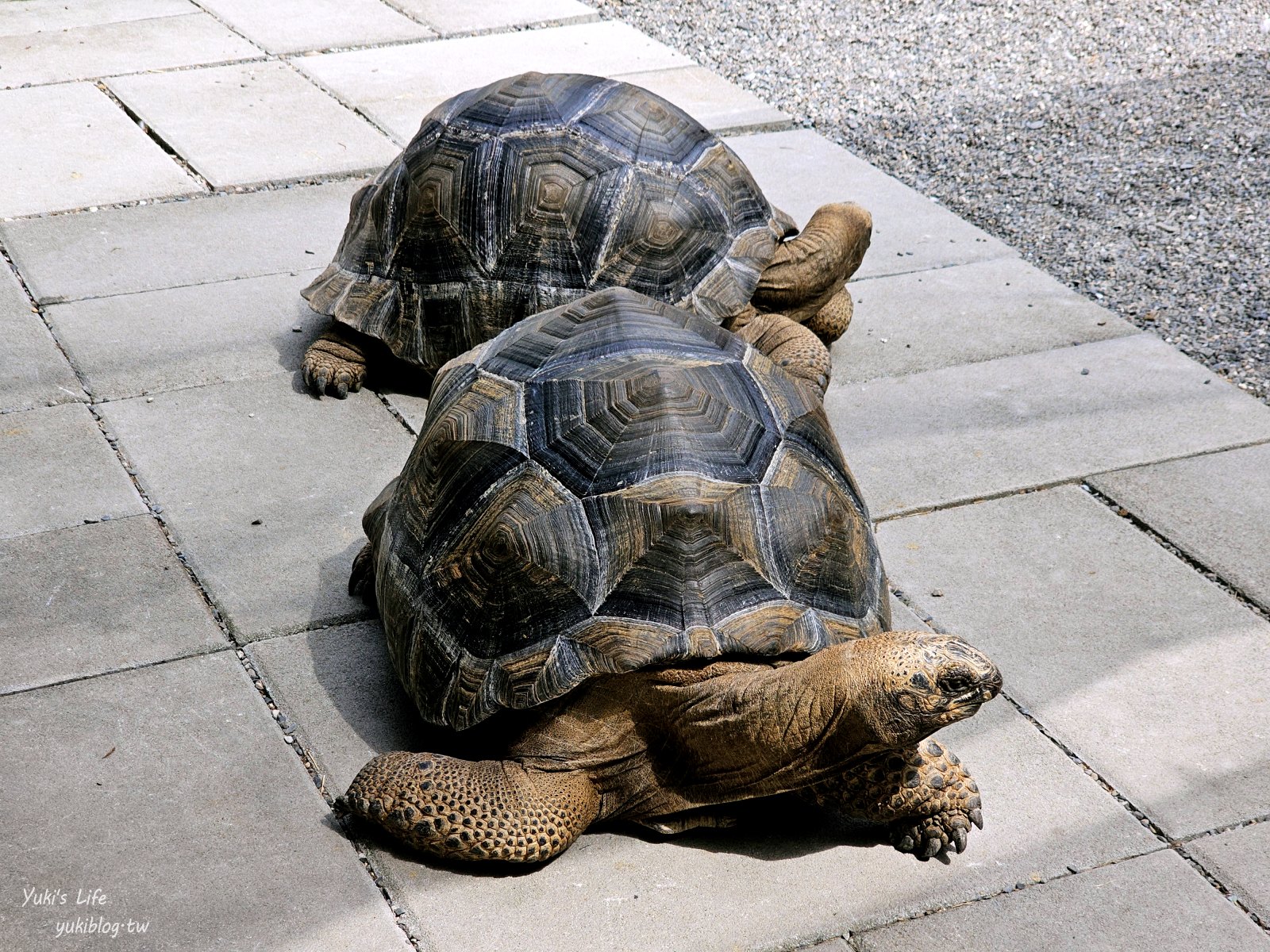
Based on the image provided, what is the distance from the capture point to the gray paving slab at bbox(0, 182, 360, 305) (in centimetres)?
584

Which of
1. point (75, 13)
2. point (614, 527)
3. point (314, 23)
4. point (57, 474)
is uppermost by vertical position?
point (614, 527)

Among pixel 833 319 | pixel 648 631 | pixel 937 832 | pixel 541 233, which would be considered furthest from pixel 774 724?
pixel 833 319

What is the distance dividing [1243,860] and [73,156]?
6.03m

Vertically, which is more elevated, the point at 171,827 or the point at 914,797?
the point at 914,797

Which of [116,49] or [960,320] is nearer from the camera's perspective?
[960,320]

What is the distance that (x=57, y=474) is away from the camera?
14.9 feet

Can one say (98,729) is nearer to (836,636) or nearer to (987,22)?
(836,636)

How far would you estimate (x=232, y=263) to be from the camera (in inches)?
238

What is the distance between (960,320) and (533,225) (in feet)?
6.58

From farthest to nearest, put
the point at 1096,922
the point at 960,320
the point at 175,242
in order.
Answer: the point at 175,242
the point at 960,320
the point at 1096,922

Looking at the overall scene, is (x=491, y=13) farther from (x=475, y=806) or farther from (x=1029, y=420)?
(x=475, y=806)

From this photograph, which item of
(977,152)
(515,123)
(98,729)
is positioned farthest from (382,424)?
(977,152)

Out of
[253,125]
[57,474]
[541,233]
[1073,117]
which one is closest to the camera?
[57,474]

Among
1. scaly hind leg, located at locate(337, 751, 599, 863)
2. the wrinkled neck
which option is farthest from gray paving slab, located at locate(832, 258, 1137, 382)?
scaly hind leg, located at locate(337, 751, 599, 863)
